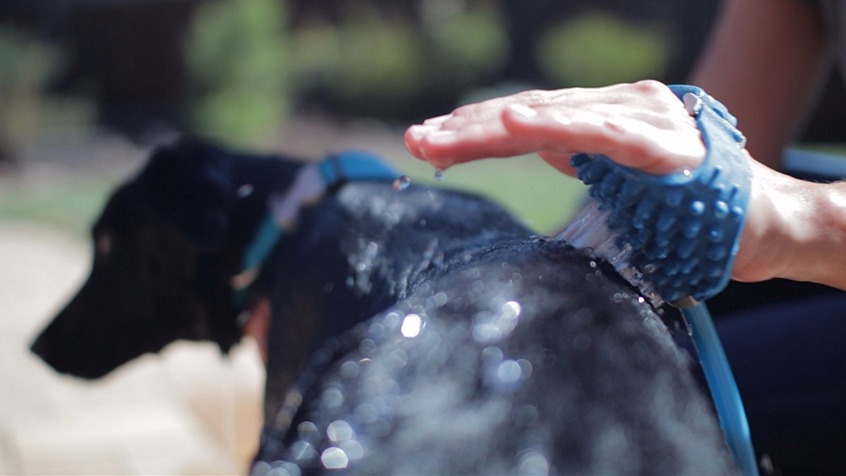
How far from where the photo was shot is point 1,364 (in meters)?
4.55

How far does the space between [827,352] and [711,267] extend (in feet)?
1.78

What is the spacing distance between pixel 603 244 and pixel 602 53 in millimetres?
11253

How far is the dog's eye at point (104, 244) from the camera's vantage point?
9.78ft

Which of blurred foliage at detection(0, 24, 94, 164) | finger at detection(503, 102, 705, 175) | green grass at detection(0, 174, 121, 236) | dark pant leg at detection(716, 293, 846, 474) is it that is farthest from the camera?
blurred foliage at detection(0, 24, 94, 164)

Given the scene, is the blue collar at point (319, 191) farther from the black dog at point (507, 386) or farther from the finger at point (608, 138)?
the finger at point (608, 138)

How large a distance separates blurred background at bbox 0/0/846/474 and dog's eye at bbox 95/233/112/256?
8.11 ft

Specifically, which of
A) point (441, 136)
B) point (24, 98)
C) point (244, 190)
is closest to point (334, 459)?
point (441, 136)

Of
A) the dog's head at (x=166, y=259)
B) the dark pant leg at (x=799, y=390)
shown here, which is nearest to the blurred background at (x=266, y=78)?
the dog's head at (x=166, y=259)

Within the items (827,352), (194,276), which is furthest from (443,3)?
(827,352)

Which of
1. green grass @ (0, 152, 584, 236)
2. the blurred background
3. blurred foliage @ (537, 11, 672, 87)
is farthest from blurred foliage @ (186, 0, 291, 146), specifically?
blurred foliage @ (537, 11, 672, 87)

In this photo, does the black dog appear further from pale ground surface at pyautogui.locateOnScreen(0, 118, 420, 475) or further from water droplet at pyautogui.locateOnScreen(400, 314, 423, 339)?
pale ground surface at pyautogui.locateOnScreen(0, 118, 420, 475)

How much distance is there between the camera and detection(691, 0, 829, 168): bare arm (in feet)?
6.70

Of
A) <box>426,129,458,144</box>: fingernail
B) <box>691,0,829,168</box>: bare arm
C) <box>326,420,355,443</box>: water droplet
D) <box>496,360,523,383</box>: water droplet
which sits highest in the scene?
<box>426,129,458,144</box>: fingernail

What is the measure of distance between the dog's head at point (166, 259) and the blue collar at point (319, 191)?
0.04 meters
